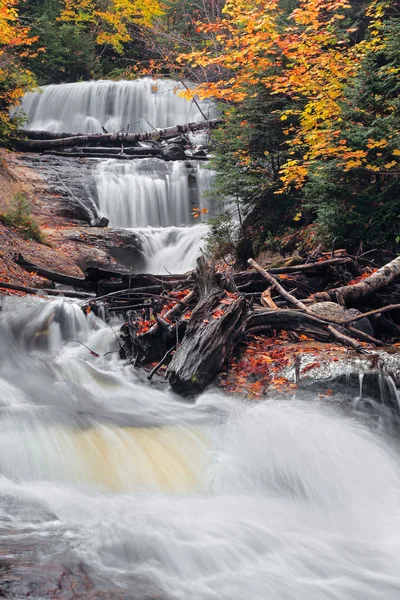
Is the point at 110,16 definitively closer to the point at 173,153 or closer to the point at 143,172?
the point at 173,153

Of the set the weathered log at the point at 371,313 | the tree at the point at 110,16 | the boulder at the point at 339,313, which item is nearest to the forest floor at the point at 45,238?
the boulder at the point at 339,313

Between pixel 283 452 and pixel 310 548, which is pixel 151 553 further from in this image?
pixel 283 452

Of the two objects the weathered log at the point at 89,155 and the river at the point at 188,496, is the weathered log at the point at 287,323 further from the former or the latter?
the weathered log at the point at 89,155

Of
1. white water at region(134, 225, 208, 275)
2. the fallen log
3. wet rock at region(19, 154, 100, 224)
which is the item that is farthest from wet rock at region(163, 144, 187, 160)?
the fallen log

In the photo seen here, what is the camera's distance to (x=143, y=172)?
51.9ft

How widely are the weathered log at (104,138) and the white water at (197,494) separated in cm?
1292

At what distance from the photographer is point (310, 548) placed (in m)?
3.61

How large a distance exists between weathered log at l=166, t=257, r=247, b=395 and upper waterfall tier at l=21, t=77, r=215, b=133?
53.4 feet

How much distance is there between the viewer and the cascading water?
525 inches

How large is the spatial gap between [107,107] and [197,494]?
20745 millimetres

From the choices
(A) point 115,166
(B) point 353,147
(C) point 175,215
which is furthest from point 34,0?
(B) point 353,147

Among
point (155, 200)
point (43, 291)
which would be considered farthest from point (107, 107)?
point (43, 291)

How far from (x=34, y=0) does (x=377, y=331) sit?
88.5 feet

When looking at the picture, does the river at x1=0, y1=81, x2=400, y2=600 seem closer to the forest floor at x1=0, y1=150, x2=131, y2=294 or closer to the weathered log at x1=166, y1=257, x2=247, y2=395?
the weathered log at x1=166, y1=257, x2=247, y2=395
